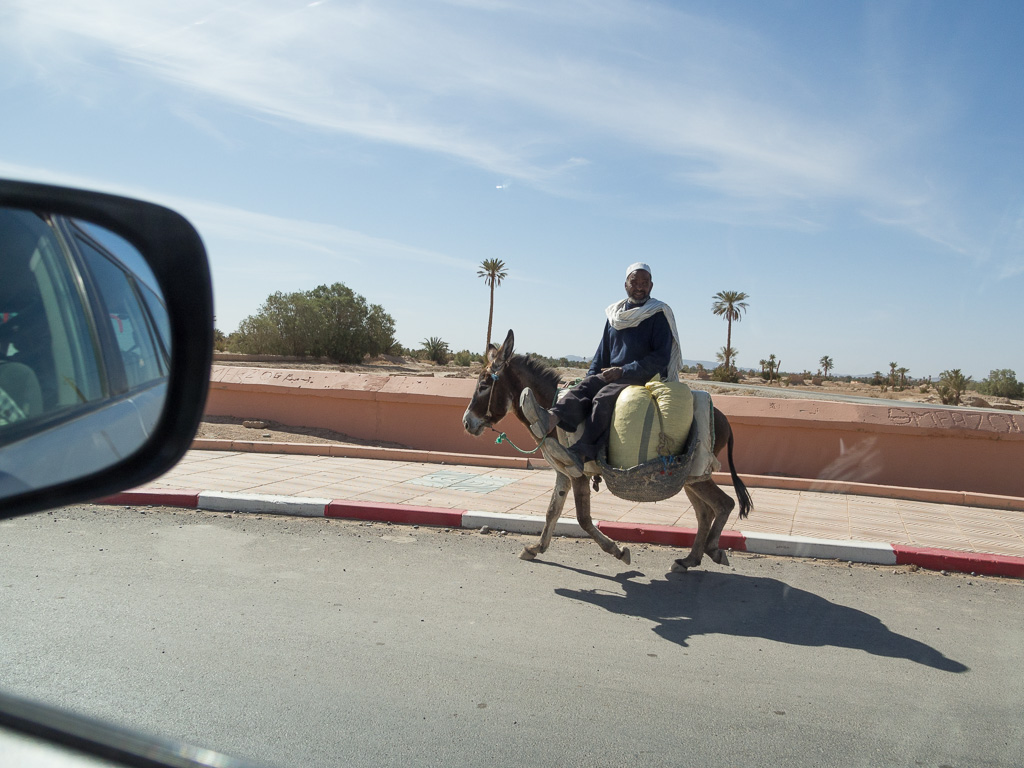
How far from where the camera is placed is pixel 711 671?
3832 millimetres

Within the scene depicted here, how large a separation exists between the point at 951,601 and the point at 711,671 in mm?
2367

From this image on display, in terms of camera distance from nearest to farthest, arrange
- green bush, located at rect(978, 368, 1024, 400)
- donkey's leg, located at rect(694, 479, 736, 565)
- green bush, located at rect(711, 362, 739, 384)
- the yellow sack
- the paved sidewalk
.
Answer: the yellow sack, donkey's leg, located at rect(694, 479, 736, 565), the paved sidewalk, green bush, located at rect(978, 368, 1024, 400), green bush, located at rect(711, 362, 739, 384)

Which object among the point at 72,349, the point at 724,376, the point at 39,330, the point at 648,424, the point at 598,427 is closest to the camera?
the point at 39,330

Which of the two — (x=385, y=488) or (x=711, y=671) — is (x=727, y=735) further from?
(x=385, y=488)

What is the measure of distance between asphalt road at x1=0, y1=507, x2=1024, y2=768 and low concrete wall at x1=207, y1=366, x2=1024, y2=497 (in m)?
3.80

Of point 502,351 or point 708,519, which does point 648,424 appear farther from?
point 502,351

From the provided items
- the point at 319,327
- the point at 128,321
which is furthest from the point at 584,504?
the point at 319,327

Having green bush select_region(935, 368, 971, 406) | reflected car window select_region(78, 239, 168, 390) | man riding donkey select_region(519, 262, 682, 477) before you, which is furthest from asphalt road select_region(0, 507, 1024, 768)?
green bush select_region(935, 368, 971, 406)

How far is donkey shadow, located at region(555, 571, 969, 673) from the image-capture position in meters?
4.26

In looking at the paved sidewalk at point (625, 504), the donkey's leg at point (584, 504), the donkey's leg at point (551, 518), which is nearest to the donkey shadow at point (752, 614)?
the donkey's leg at point (584, 504)

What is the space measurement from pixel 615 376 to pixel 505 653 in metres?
2.44

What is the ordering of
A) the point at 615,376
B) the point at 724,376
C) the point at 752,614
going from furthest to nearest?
the point at 724,376
the point at 615,376
the point at 752,614

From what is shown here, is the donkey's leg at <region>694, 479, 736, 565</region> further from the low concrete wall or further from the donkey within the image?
the low concrete wall

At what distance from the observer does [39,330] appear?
5.13 feet
